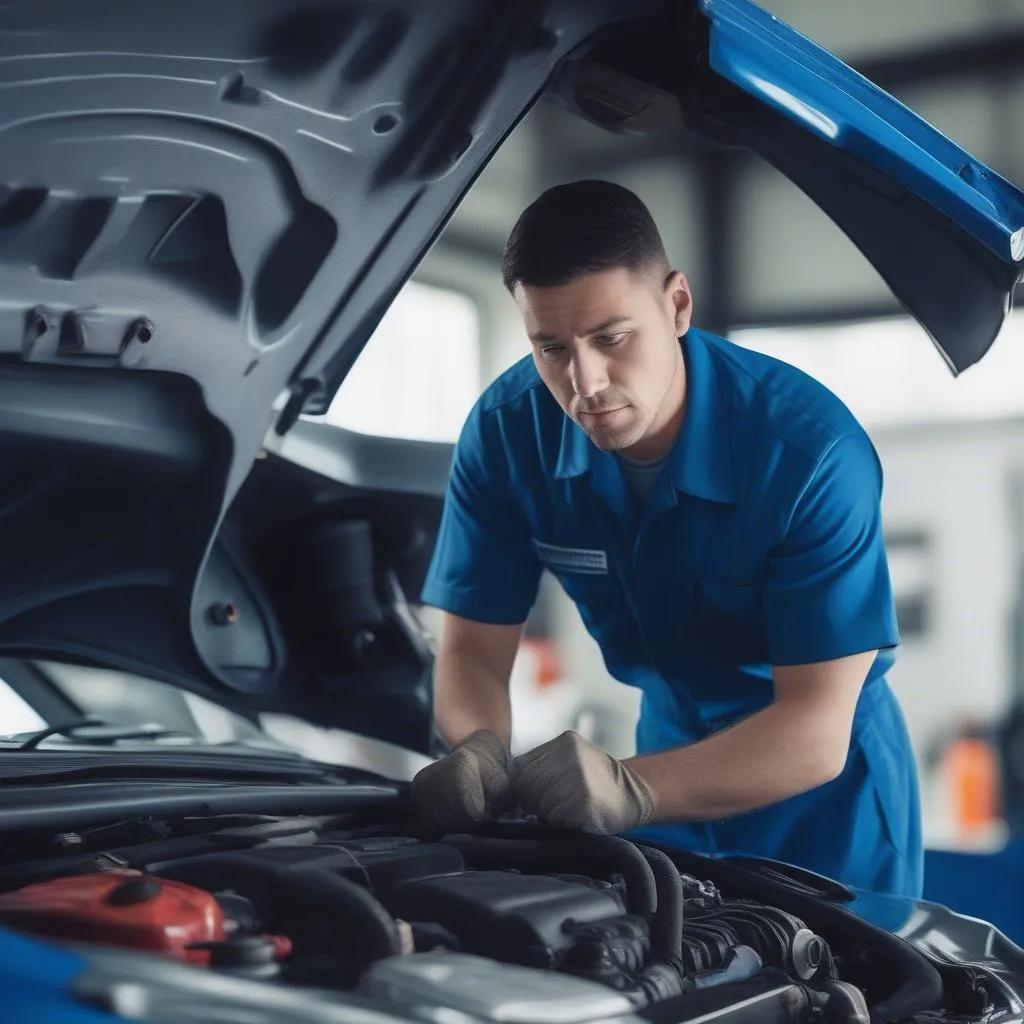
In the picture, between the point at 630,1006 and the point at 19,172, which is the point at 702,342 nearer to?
the point at 19,172

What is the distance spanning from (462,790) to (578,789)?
5.2 inches

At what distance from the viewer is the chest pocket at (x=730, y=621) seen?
5.22 feet

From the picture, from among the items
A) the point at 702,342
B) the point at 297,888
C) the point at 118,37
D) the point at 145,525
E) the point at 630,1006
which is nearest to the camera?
the point at 630,1006

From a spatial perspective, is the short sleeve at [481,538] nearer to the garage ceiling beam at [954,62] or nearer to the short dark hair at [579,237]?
the short dark hair at [579,237]

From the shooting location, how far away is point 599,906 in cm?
103

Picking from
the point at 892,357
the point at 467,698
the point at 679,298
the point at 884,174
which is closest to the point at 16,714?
the point at 467,698

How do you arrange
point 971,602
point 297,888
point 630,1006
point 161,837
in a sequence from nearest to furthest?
point 630,1006 → point 297,888 → point 161,837 → point 971,602

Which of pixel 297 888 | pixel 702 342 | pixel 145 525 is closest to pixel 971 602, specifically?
pixel 702 342

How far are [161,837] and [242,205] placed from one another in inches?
25.5

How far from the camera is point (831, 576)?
1.49 metres

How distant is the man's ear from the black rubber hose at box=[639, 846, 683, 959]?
67 cm

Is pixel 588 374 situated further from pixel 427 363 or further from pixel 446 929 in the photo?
pixel 427 363

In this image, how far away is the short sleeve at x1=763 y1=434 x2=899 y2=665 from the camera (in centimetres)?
148

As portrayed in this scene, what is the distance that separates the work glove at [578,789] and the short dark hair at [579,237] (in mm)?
506
